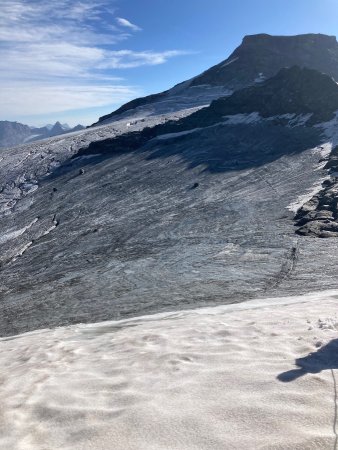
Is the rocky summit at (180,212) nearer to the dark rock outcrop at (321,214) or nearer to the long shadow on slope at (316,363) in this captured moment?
the dark rock outcrop at (321,214)

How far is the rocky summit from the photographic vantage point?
15.5 metres

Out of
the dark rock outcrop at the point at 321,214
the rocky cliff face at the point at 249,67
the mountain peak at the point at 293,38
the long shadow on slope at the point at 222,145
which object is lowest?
the dark rock outcrop at the point at 321,214

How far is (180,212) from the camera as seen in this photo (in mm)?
25531

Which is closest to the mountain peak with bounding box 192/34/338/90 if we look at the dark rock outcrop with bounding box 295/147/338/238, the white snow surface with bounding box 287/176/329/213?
the white snow surface with bounding box 287/176/329/213

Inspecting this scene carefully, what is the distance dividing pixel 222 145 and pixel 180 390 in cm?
3520

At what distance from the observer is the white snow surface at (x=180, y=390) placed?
14.9ft

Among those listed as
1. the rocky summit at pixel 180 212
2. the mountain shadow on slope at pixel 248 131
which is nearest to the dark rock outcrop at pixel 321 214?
the rocky summit at pixel 180 212

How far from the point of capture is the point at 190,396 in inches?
212

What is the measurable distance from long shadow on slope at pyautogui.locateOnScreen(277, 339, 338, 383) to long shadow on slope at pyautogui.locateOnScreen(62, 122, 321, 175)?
2679 cm

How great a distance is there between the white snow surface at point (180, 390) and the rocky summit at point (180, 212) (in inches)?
212

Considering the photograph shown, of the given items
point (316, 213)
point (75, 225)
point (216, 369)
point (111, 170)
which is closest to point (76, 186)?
point (111, 170)

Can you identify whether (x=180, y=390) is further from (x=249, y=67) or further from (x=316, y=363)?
(x=249, y=67)

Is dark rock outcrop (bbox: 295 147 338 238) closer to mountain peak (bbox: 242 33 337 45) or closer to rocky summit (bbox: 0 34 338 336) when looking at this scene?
rocky summit (bbox: 0 34 338 336)

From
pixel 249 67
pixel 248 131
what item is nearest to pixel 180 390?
pixel 248 131
